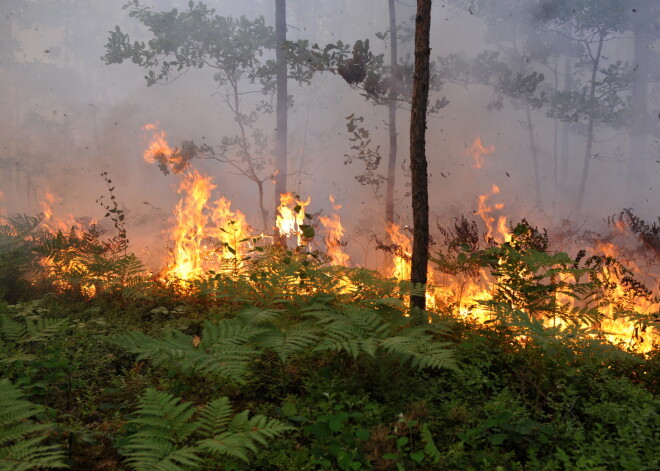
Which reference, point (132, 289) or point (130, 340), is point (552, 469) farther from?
point (132, 289)

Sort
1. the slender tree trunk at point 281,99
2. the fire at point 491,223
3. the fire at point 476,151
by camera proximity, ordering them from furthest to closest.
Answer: the fire at point 476,151
the slender tree trunk at point 281,99
the fire at point 491,223

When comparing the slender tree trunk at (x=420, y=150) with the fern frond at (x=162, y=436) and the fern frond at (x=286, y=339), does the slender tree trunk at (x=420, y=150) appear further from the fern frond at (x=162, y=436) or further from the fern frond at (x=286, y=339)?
the fern frond at (x=162, y=436)

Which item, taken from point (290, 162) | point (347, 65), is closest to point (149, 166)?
point (290, 162)

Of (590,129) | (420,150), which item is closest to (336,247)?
(420,150)

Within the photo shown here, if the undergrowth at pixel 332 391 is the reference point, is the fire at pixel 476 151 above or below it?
above

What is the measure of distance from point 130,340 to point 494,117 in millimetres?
31969

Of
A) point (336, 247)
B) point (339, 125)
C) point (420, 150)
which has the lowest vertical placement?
point (420, 150)

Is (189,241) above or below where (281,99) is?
below

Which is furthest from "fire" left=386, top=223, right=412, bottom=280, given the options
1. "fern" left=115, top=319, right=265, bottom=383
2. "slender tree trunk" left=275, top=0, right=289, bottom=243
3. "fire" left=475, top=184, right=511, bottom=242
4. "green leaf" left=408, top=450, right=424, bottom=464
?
"green leaf" left=408, top=450, right=424, bottom=464

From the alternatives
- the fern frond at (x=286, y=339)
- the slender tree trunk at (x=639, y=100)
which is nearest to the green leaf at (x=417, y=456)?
the fern frond at (x=286, y=339)

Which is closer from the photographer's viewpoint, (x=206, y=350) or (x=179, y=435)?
(x=179, y=435)

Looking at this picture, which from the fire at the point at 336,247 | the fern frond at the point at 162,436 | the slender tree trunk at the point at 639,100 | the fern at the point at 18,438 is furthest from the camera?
the slender tree trunk at the point at 639,100

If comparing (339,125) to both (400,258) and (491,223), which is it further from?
(400,258)

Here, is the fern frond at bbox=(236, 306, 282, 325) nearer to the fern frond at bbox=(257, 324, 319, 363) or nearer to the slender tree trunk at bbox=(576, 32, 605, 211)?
the fern frond at bbox=(257, 324, 319, 363)
